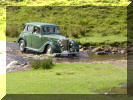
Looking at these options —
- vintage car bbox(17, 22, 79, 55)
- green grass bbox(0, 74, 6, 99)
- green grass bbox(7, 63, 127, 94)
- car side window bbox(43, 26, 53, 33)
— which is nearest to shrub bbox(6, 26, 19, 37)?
vintage car bbox(17, 22, 79, 55)

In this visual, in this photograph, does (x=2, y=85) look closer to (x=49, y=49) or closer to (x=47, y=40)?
(x=47, y=40)

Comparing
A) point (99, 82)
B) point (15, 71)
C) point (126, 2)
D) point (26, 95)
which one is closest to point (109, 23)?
point (126, 2)

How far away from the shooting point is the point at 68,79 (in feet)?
47.3

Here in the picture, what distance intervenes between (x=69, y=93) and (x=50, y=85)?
1419mm

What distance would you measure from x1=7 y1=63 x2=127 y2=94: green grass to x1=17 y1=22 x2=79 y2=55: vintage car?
12.5 ft

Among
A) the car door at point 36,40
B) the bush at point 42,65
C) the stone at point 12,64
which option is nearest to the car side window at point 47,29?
the car door at point 36,40

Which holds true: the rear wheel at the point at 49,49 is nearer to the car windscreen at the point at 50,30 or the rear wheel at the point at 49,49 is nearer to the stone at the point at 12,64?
the car windscreen at the point at 50,30

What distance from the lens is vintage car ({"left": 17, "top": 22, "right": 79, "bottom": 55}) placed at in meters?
22.3

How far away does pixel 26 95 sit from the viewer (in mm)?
11641

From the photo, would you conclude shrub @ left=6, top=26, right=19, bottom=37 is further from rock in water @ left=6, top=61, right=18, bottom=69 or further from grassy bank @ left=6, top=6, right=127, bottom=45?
rock in water @ left=6, top=61, right=18, bottom=69

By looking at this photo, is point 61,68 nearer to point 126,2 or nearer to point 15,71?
point 15,71

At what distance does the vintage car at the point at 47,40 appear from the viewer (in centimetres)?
2230

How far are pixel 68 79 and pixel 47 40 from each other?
8.33m

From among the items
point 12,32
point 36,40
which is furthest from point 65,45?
point 12,32
